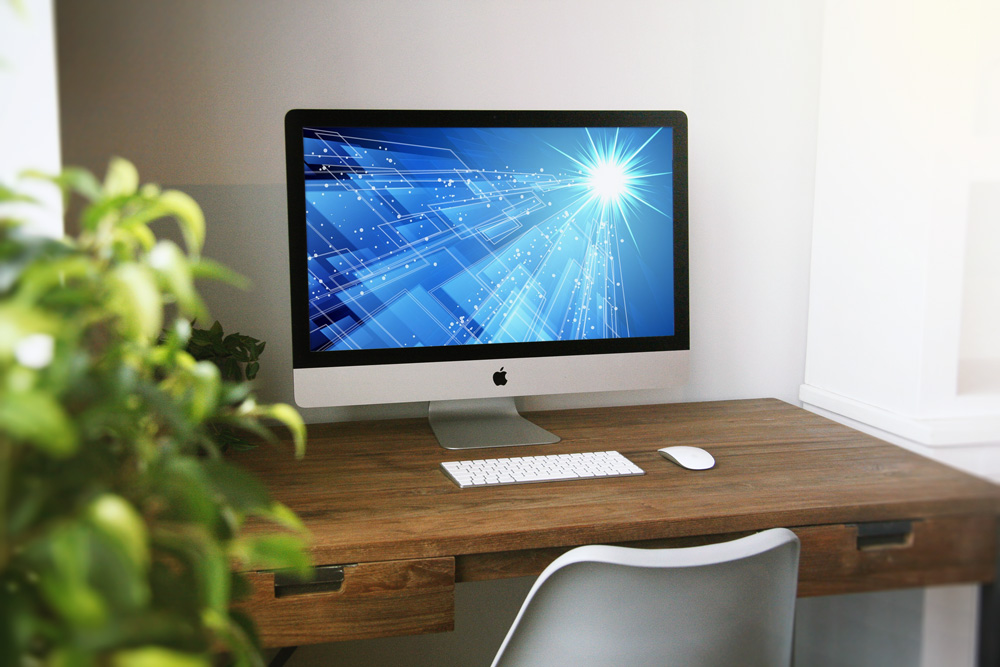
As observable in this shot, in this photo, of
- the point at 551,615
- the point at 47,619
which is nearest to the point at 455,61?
the point at 551,615

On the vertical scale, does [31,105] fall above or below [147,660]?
above

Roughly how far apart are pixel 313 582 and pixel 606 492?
42cm

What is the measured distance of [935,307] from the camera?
1249mm

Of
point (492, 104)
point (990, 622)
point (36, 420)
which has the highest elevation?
point (492, 104)

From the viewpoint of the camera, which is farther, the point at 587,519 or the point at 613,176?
the point at 613,176

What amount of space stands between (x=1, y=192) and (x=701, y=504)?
90cm

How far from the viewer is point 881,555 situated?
108 cm

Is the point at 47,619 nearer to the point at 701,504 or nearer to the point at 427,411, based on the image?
the point at 701,504

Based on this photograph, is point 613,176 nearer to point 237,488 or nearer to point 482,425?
point 482,425

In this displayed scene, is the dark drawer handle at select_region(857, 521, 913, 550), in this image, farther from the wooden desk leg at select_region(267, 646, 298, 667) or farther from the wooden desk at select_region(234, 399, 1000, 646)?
the wooden desk leg at select_region(267, 646, 298, 667)

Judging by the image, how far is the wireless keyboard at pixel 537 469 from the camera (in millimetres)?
1150

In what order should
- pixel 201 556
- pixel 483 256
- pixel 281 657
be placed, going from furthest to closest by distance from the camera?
pixel 281 657 → pixel 483 256 → pixel 201 556

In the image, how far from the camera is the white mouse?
47.9 inches

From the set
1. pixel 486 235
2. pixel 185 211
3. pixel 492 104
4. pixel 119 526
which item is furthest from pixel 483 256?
pixel 119 526
